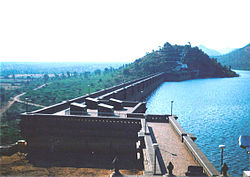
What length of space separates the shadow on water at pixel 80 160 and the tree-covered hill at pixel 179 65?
104m

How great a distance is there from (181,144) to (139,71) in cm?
11219

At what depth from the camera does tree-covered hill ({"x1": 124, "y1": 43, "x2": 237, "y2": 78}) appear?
134m

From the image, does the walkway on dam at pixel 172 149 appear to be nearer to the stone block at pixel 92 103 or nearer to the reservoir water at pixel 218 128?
the reservoir water at pixel 218 128

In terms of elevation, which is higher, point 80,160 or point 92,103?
point 92,103

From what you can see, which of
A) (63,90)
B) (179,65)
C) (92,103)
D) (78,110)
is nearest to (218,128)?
(92,103)

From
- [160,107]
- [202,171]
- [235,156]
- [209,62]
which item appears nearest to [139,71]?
[209,62]

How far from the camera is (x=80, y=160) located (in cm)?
2245

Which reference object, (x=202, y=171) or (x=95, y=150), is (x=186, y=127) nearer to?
(x=95, y=150)

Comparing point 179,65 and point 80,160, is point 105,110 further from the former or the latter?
point 179,65

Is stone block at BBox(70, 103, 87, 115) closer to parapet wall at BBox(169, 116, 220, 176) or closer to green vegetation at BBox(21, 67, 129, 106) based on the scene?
parapet wall at BBox(169, 116, 220, 176)

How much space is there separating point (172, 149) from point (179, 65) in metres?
128

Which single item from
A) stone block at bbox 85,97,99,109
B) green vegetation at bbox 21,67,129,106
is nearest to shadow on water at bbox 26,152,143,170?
stone block at bbox 85,97,99,109

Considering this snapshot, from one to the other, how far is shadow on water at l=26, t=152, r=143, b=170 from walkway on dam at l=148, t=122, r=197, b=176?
2.98 metres

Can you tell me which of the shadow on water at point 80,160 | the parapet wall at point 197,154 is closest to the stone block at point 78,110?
the shadow on water at point 80,160
